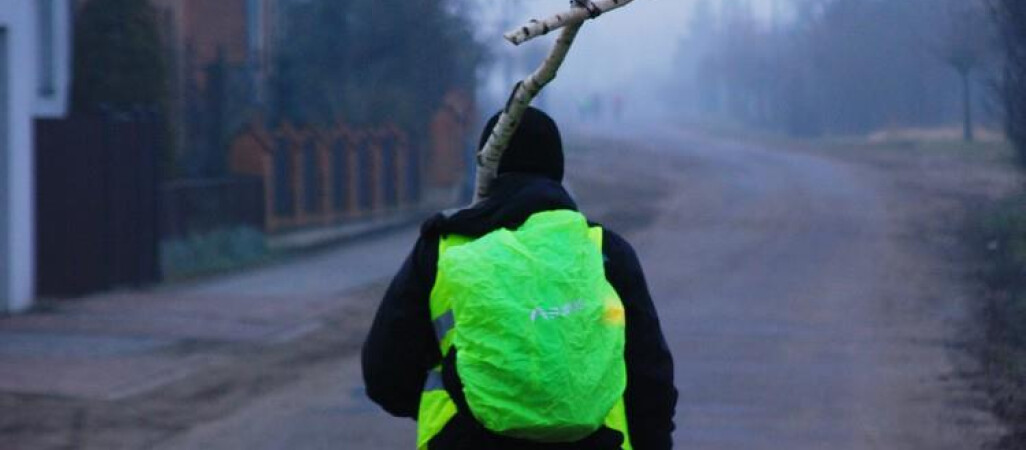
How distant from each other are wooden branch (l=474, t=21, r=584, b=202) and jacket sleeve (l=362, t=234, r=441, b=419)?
0.61 ft

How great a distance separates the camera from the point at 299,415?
8922 millimetres

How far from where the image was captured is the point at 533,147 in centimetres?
330

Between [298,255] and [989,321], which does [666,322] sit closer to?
[989,321]

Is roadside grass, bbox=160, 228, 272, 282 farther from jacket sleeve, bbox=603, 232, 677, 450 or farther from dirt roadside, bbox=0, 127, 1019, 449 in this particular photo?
jacket sleeve, bbox=603, 232, 677, 450

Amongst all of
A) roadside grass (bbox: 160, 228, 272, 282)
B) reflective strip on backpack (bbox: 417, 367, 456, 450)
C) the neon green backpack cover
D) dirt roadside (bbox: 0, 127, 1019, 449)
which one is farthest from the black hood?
roadside grass (bbox: 160, 228, 272, 282)

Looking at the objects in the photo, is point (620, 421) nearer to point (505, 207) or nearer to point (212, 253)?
point (505, 207)

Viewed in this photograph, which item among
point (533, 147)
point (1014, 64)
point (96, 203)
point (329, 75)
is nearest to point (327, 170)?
point (329, 75)

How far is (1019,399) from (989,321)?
3648mm


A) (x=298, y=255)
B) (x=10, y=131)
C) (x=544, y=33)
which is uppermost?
(x=544, y=33)

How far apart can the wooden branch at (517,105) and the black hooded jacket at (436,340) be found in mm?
43

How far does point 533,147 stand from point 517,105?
18 cm

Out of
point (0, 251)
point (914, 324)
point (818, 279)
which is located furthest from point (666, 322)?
point (0, 251)

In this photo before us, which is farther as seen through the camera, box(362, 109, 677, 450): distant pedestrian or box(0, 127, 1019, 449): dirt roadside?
box(0, 127, 1019, 449): dirt roadside

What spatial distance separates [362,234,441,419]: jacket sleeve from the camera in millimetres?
3244
